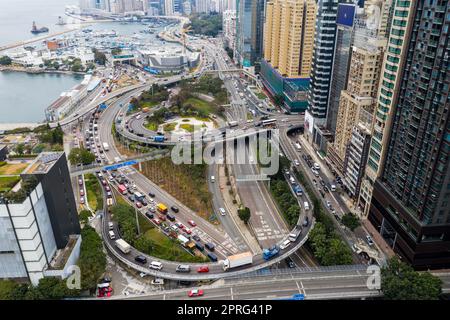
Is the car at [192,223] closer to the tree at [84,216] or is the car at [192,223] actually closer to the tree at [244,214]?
the tree at [244,214]

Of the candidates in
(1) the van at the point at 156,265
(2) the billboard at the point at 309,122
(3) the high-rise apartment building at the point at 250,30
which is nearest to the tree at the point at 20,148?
(1) the van at the point at 156,265

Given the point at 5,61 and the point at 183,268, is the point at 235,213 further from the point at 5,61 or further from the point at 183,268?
the point at 5,61

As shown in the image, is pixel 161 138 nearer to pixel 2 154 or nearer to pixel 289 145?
pixel 289 145

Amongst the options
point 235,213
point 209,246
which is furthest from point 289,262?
point 235,213

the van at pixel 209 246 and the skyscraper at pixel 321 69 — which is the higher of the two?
the skyscraper at pixel 321 69

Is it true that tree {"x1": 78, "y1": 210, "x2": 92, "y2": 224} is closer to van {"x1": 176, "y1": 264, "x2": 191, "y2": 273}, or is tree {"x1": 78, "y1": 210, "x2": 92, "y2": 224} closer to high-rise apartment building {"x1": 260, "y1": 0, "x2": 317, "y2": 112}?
van {"x1": 176, "y1": 264, "x2": 191, "y2": 273}
